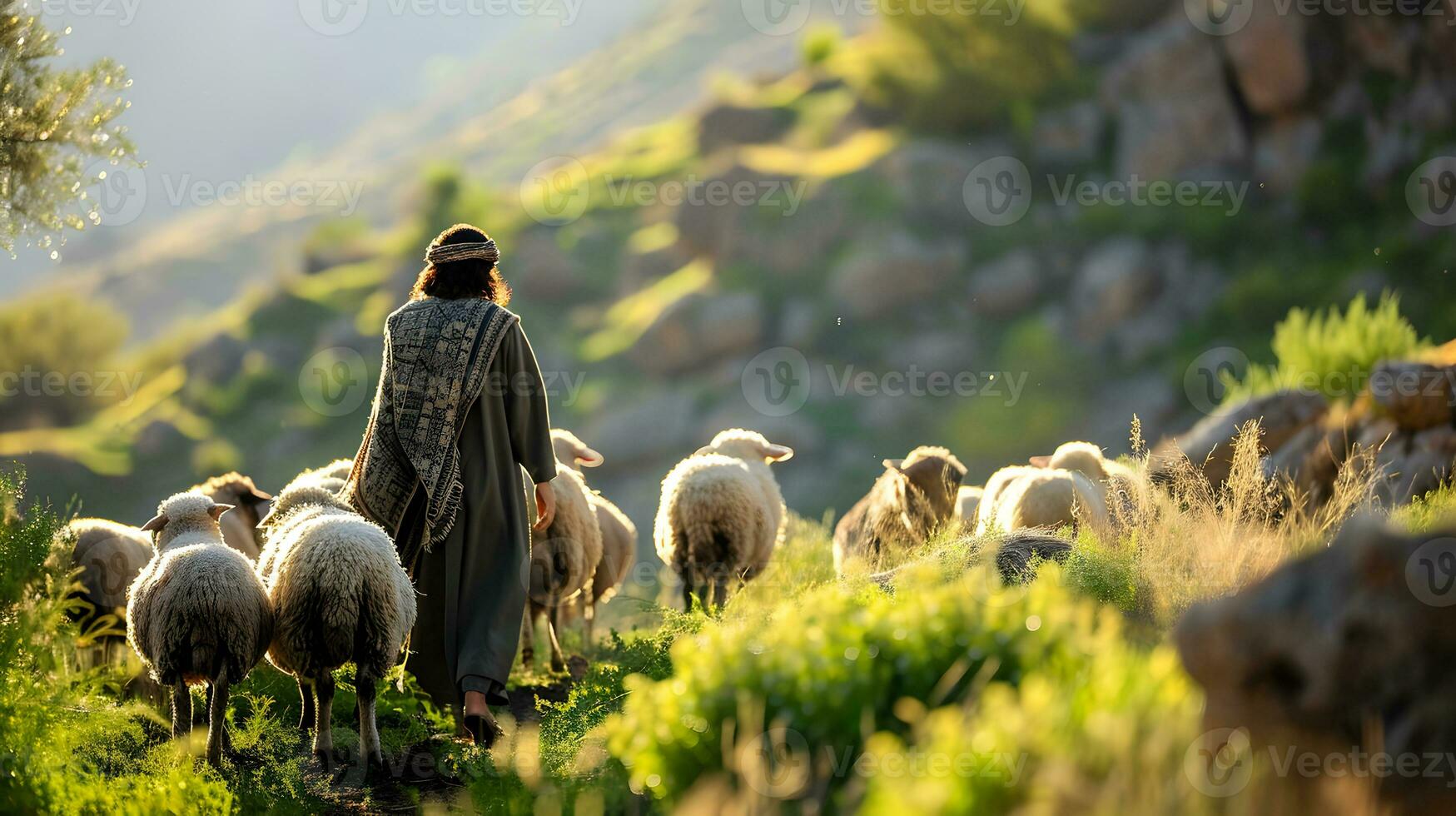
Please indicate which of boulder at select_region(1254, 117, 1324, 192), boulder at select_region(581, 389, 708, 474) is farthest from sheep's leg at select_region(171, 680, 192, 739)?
boulder at select_region(1254, 117, 1324, 192)

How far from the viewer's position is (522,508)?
7.05 meters

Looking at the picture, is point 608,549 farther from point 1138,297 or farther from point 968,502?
point 1138,297

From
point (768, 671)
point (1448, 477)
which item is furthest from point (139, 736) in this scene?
point (1448, 477)

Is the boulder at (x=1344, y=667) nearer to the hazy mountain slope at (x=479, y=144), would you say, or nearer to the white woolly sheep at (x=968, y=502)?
the white woolly sheep at (x=968, y=502)

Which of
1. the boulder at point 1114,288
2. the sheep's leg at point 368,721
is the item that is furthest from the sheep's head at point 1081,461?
the boulder at point 1114,288

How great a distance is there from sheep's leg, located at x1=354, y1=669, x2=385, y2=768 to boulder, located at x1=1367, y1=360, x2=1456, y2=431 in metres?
9.06

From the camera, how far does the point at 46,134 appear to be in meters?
8.04

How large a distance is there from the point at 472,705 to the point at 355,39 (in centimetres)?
18913

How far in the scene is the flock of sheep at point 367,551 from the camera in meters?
6.19

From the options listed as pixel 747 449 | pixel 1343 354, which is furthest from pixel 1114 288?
pixel 747 449

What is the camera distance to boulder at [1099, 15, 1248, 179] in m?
31.2

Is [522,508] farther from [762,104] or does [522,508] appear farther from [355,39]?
[355,39]

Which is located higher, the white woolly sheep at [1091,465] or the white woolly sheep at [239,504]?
the white woolly sheep at [239,504]

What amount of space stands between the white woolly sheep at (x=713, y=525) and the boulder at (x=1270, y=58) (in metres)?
23.8
